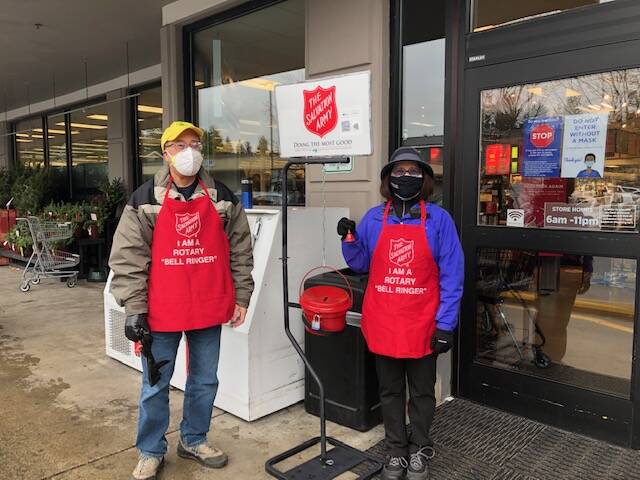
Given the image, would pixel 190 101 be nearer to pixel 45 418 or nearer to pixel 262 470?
pixel 45 418

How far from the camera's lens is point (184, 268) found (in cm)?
249

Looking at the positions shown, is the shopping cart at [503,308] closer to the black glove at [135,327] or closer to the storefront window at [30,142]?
the black glove at [135,327]

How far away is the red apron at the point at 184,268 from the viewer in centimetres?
247

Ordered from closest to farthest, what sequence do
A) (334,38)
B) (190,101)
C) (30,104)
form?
(334,38) < (190,101) < (30,104)

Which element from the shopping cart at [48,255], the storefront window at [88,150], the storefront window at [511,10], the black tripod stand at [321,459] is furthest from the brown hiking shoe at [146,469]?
the storefront window at [88,150]

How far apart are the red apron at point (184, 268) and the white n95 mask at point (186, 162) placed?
10 centimetres

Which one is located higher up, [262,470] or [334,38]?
[334,38]

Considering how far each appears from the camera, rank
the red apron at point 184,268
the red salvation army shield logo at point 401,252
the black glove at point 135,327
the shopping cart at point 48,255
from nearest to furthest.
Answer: the black glove at point 135,327
the red apron at point 184,268
the red salvation army shield logo at point 401,252
the shopping cart at point 48,255

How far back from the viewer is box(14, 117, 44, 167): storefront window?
42.2ft

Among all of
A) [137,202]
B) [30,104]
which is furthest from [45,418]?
[30,104]

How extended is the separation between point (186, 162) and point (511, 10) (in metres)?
2.35

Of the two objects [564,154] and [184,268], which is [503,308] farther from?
[184,268]

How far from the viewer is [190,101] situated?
238 inches

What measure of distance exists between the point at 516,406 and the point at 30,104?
1297 cm
